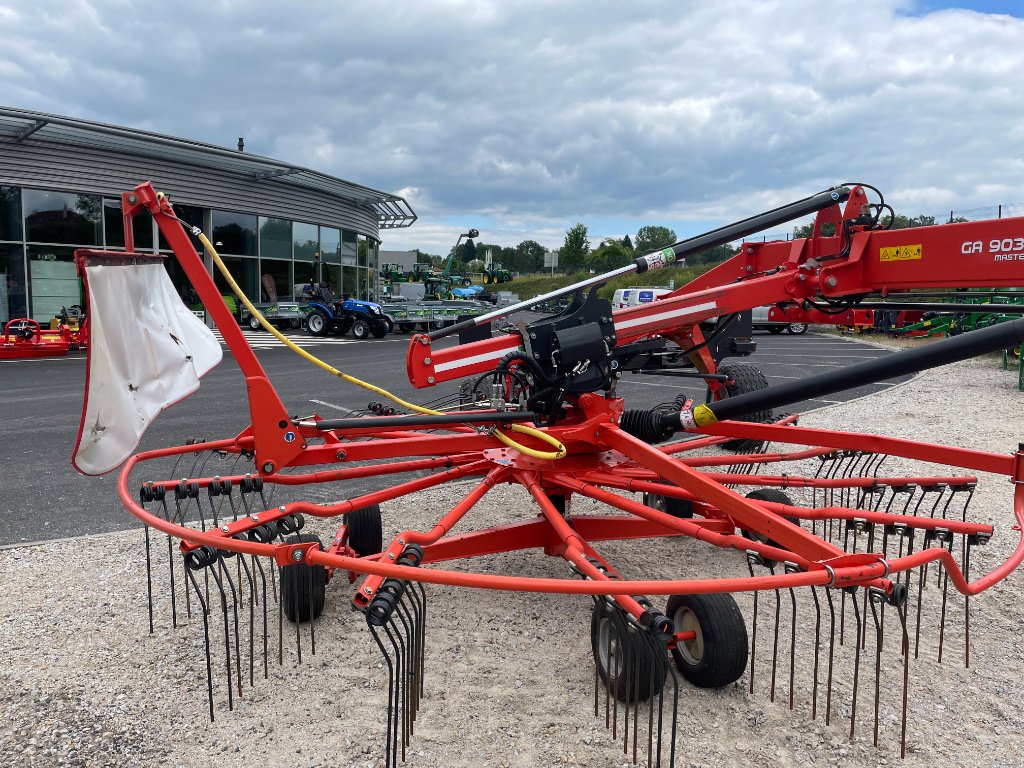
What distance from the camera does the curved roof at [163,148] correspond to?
54.2 feet

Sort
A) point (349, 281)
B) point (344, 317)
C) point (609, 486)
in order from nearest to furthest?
point (609, 486) → point (344, 317) → point (349, 281)

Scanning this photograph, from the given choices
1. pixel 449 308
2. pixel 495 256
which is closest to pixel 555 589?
pixel 449 308

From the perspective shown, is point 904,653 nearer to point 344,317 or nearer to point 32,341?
point 32,341

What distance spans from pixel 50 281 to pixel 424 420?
1879 cm

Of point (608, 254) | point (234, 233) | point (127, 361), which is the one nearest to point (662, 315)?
point (127, 361)

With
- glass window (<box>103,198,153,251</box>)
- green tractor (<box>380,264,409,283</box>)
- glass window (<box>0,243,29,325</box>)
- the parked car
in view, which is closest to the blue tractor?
glass window (<box>103,198,153,251</box>)

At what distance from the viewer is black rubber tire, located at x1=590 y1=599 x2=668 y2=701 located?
2.68 metres

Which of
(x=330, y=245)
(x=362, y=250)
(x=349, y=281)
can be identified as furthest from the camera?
(x=362, y=250)

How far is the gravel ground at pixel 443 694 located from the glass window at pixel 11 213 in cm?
1672

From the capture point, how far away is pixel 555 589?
2.33 metres

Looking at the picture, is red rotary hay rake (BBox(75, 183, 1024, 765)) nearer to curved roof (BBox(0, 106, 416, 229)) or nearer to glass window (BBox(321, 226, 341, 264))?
curved roof (BBox(0, 106, 416, 229))

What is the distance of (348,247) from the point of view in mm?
27781

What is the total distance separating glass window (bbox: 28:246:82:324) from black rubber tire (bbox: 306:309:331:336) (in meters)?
5.91

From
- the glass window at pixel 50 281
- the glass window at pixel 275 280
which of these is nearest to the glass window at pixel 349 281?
the glass window at pixel 275 280
